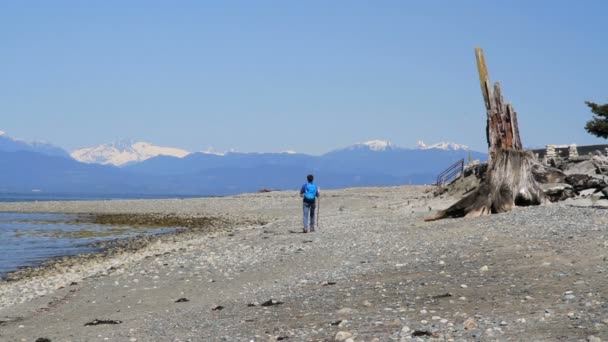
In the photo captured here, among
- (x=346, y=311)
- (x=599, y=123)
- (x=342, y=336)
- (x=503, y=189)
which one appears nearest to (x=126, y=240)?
(x=503, y=189)

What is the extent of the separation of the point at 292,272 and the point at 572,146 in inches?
1731

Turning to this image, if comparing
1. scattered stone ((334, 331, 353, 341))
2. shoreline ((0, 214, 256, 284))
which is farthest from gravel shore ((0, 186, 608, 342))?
shoreline ((0, 214, 256, 284))

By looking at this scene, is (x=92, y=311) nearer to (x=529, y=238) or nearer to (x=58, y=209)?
(x=529, y=238)

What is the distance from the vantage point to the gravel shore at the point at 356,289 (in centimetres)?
1139

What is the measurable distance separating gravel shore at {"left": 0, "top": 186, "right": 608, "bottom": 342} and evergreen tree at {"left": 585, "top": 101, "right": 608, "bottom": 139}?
45.9 metres

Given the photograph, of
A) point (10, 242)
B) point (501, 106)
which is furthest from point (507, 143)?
point (10, 242)

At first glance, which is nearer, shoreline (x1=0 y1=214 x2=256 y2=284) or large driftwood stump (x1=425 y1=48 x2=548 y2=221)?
shoreline (x1=0 y1=214 x2=256 y2=284)

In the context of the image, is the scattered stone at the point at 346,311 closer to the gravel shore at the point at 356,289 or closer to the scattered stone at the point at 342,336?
the gravel shore at the point at 356,289

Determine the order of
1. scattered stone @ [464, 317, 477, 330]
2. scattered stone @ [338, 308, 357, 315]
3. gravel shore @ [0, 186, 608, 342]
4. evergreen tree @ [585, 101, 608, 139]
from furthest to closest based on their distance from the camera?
1. evergreen tree @ [585, 101, 608, 139]
2. scattered stone @ [338, 308, 357, 315]
3. gravel shore @ [0, 186, 608, 342]
4. scattered stone @ [464, 317, 477, 330]

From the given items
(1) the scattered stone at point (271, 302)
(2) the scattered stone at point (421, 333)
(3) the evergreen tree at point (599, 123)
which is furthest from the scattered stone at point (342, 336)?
(3) the evergreen tree at point (599, 123)

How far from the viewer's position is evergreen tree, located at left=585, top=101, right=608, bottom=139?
2687 inches

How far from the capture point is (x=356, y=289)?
1549cm

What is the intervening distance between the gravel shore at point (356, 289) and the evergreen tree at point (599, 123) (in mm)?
45866

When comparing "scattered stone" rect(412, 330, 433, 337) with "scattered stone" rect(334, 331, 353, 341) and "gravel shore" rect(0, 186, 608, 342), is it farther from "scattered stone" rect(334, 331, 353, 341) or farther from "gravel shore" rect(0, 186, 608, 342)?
"scattered stone" rect(334, 331, 353, 341)
